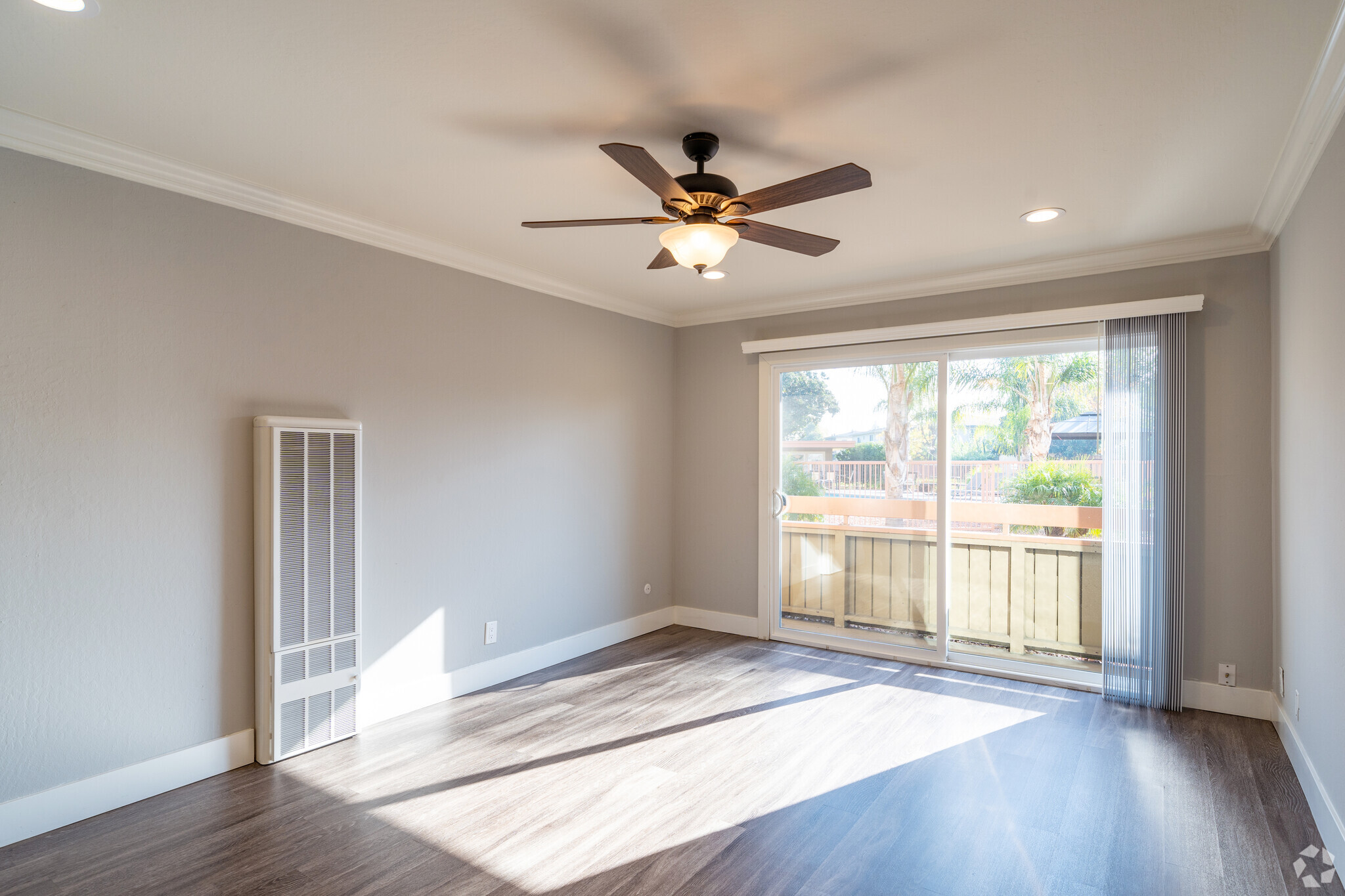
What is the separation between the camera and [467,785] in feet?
9.16

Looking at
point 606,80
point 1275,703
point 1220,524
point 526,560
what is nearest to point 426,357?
point 526,560

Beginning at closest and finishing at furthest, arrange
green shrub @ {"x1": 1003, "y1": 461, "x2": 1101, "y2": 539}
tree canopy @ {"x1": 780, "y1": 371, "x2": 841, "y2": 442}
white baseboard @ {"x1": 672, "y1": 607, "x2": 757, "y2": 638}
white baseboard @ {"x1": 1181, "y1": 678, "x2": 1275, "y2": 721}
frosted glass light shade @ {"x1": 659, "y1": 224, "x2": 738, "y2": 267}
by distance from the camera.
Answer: frosted glass light shade @ {"x1": 659, "y1": 224, "x2": 738, "y2": 267}
white baseboard @ {"x1": 1181, "y1": 678, "x2": 1275, "y2": 721}
green shrub @ {"x1": 1003, "y1": 461, "x2": 1101, "y2": 539}
tree canopy @ {"x1": 780, "y1": 371, "x2": 841, "y2": 442}
white baseboard @ {"x1": 672, "y1": 607, "x2": 757, "y2": 638}

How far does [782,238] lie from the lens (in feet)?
8.93

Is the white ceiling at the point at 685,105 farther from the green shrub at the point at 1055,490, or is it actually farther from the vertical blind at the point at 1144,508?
the green shrub at the point at 1055,490

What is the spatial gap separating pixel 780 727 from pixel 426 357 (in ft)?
8.50

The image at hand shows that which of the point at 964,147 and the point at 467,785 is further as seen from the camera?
the point at 467,785

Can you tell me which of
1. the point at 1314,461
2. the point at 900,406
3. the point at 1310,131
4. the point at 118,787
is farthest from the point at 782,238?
the point at 118,787

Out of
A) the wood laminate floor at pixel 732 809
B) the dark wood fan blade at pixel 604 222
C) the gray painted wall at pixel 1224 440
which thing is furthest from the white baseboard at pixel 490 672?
the gray painted wall at pixel 1224 440

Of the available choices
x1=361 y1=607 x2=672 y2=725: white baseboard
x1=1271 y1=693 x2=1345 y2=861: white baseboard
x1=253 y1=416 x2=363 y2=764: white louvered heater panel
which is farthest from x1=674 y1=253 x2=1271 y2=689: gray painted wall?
x1=253 y1=416 x2=363 y2=764: white louvered heater panel

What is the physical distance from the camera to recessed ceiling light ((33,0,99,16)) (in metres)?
1.74

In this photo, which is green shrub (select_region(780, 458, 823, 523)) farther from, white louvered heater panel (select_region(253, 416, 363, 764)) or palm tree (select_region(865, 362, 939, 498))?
white louvered heater panel (select_region(253, 416, 363, 764))

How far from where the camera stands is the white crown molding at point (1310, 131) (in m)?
1.93

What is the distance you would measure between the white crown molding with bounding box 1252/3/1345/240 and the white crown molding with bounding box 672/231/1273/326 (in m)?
0.34

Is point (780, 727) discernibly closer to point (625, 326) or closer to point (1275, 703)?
point (1275, 703)
